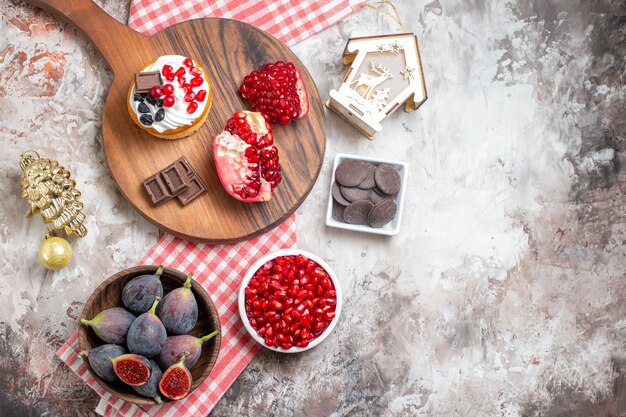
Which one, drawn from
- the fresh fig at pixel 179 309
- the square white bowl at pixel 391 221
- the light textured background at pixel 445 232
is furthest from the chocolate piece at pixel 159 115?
the square white bowl at pixel 391 221

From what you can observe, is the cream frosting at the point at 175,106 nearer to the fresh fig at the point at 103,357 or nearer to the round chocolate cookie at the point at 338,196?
the round chocolate cookie at the point at 338,196

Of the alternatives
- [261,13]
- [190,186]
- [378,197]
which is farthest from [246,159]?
[261,13]

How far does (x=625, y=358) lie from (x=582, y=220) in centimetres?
65

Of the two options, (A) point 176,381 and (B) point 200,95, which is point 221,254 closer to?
(A) point 176,381

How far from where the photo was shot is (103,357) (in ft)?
7.65

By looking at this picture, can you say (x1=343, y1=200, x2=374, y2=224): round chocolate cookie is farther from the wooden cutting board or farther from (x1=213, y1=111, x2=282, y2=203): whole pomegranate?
(x1=213, y1=111, x2=282, y2=203): whole pomegranate

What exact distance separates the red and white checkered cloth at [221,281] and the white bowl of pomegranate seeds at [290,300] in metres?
0.14

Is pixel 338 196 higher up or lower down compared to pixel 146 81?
lower down

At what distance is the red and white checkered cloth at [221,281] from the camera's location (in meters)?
2.65

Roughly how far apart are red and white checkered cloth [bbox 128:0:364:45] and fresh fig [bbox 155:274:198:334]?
3.80ft

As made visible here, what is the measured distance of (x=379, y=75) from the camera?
8.75 feet

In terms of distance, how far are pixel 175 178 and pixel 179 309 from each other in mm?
552

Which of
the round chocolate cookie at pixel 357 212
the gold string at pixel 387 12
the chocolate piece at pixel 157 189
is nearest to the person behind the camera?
the chocolate piece at pixel 157 189

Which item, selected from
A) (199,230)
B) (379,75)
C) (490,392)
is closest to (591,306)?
(490,392)
